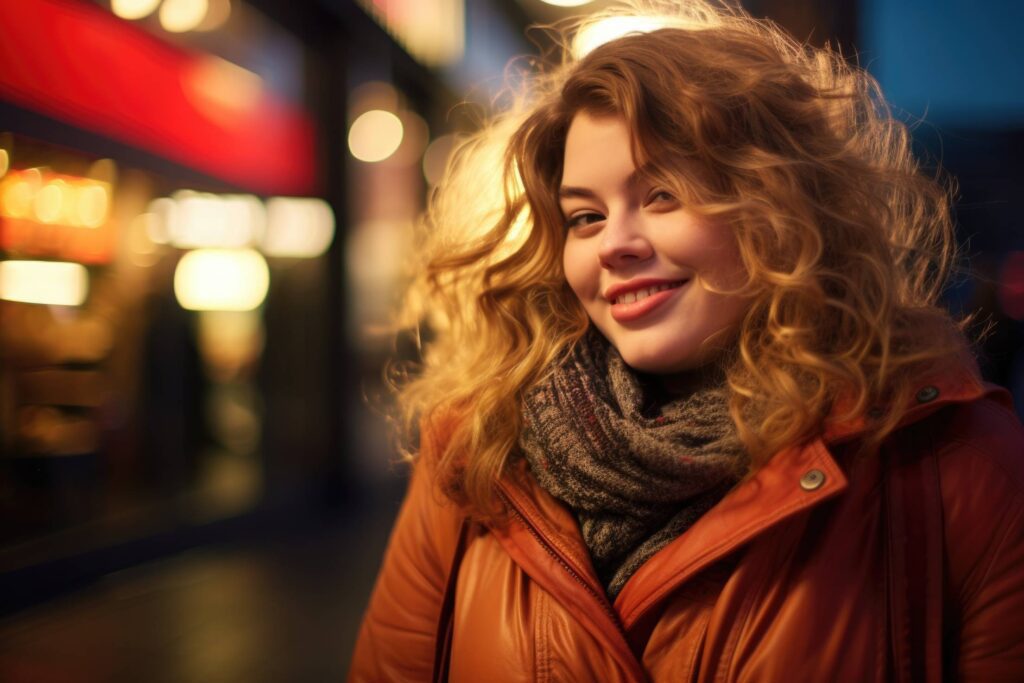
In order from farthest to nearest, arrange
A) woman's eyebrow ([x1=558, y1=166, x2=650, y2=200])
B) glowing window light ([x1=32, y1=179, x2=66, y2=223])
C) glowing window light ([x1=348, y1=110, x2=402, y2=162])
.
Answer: glowing window light ([x1=348, y1=110, x2=402, y2=162]) → glowing window light ([x1=32, y1=179, x2=66, y2=223]) → woman's eyebrow ([x1=558, y1=166, x2=650, y2=200])

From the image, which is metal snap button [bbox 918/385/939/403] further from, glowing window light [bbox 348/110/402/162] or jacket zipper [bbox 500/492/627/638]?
glowing window light [bbox 348/110/402/162]

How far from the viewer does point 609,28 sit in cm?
197

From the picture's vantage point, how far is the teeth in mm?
1417

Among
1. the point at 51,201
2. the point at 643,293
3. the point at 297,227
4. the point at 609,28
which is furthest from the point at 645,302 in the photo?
the point at 297,227

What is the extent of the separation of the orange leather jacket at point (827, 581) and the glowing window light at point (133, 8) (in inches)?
154

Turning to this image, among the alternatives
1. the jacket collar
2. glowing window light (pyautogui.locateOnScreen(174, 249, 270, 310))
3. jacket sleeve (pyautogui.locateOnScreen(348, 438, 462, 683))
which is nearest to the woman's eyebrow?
the jacket collar

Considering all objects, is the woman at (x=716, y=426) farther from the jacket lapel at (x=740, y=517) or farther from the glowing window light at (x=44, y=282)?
the glowing window light at (x=44, y=282)

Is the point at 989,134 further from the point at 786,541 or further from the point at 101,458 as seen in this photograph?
the point at 101,458

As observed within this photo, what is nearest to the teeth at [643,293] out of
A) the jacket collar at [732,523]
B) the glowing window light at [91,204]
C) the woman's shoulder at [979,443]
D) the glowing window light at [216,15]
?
the jacket collar at [732,523]

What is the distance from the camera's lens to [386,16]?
6.70 m

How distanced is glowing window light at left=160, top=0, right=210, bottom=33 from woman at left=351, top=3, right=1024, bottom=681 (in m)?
3.61

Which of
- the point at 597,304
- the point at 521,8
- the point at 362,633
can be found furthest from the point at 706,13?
the point at 521,8

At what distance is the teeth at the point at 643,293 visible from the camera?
1.42 metres

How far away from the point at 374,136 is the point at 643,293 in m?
6.00
